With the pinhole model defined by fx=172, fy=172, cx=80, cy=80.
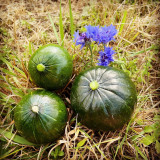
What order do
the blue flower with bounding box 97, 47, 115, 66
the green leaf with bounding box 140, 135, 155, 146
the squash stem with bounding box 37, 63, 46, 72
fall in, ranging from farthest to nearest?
the blue flower with bounding box 97, 47, 115, 66
the green leaf with bounding box 140, 135, 155, 146
the squash stem with bounding box 37, 63, 46, 72

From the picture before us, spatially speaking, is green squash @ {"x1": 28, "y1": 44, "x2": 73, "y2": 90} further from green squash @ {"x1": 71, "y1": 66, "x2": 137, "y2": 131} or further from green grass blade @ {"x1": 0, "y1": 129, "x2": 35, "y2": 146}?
green grass blade @ {"x1": 0, "y1": 129, "x2": 35, "y2": 146}

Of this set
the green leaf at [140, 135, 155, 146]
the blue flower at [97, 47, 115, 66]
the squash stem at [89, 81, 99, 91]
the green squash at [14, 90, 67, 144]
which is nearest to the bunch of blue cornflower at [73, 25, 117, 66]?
the blue flower at [97, 47, 115, 66]

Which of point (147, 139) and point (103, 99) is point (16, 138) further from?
point (147, 139)

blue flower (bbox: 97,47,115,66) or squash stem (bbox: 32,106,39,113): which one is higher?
blue flower (bbox: 97,47,115,66)

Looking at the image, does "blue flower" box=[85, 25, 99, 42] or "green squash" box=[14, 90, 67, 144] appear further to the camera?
"blue flower" box=[85, 25, 99, 42]

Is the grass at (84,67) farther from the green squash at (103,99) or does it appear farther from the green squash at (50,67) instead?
the green squash at (50,67)


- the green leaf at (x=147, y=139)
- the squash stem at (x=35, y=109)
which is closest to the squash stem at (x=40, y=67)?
the squash stem at (x=35, y=109)
